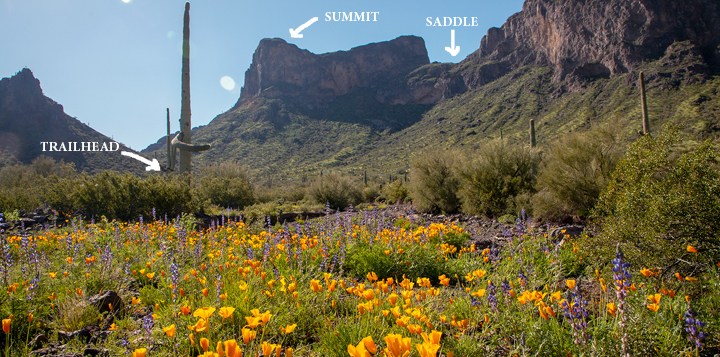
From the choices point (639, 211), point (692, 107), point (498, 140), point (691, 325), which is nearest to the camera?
point (691, 325)

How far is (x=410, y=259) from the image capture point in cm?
406

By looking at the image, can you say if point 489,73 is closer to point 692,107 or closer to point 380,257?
point 692,107

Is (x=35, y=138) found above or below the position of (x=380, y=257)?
above

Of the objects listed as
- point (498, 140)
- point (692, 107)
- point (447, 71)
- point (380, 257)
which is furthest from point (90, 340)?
point (447, 71)

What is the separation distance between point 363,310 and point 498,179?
11.4 m

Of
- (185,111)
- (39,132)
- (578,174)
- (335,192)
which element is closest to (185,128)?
(185,111)

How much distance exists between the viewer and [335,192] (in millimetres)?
20703

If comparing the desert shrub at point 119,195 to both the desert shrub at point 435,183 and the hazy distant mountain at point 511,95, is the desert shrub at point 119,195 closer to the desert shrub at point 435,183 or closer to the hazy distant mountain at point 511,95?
the desert shrub at point 435,183

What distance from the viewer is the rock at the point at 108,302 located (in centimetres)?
283

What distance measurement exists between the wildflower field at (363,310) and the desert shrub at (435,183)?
35.8 feet

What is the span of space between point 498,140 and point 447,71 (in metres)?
87.8

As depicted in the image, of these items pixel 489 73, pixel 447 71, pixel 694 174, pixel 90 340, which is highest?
pixel 447 71

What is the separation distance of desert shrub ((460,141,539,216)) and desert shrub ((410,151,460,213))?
80.2 inches

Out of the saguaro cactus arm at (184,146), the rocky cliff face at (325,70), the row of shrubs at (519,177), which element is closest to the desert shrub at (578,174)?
the row of shrubs at (519,177)
